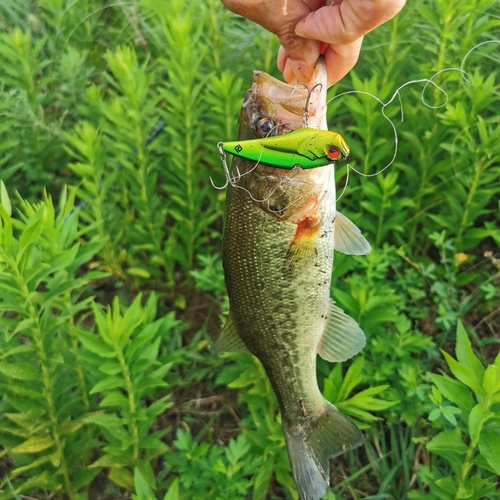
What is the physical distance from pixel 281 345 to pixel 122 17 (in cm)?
373

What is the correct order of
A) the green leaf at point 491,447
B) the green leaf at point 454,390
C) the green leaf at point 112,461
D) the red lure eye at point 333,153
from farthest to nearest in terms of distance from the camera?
the green leaf at point 112,461 → the green leaf at point 454,390 → the green leaf at point 491,447 → the red lure eye at point 333,153

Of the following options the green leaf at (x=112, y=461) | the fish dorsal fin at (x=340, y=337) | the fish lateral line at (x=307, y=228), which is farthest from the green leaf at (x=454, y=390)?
the green leaf at (x=112, y=461)

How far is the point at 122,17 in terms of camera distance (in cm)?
425

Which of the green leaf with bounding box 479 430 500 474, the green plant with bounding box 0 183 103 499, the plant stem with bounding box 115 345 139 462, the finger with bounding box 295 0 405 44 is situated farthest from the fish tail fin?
the finger with bounding box 295 0 405 44

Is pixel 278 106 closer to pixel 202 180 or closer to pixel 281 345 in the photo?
pixel 281 345

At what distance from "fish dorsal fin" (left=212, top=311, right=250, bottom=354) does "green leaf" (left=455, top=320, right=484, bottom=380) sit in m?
0.75

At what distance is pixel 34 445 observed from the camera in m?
1.93

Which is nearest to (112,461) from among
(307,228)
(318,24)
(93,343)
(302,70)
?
(93,343)

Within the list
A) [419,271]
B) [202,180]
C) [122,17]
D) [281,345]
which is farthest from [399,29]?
[122,17]

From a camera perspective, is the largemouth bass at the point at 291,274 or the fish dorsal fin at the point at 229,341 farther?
the fish dorsal fin at the point at 229,341

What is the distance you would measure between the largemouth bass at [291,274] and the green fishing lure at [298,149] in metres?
0.19

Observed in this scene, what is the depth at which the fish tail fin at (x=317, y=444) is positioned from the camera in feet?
5.81

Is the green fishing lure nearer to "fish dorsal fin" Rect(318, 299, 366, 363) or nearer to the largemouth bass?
the largemouth bass

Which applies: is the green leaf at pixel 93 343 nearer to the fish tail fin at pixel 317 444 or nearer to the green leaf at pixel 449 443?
the fish tail fin at pixel 317 444
